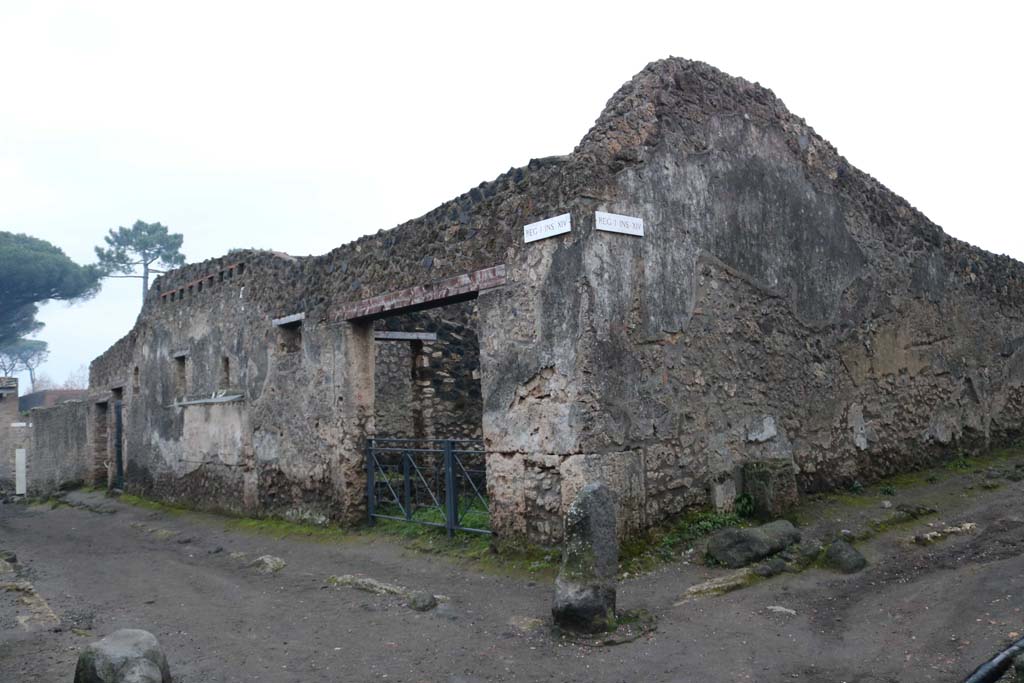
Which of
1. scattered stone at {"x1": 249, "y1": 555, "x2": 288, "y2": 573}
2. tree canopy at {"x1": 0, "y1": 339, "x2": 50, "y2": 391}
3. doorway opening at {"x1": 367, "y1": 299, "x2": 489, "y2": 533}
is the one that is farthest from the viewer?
tree canopy at {"x1": 0, "y1": 339, "x2": 50, "y2": 391}

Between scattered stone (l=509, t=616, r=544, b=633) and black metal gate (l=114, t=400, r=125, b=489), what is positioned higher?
black metal gate (l=114, t=400, r=125, b=489)

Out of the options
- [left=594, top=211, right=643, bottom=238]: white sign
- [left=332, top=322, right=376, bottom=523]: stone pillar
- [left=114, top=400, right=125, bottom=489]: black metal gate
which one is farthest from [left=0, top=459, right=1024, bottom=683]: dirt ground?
[left=114, top=400, right=125, bottom=489]: black metal gate

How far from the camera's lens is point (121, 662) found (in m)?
3.93

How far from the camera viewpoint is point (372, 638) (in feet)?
17.2

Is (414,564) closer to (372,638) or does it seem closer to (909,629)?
(372,638)

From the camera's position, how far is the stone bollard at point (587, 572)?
4875 mm

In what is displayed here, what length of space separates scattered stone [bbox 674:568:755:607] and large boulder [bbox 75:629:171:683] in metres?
3.07

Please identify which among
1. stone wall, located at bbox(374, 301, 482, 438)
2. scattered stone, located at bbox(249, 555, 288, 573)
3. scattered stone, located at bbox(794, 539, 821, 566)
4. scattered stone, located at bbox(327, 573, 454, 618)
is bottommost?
scattered stone, located at bbox(249, 555, 288, 573)

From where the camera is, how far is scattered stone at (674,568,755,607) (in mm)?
5441

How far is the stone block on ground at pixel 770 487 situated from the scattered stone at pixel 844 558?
0.85 m

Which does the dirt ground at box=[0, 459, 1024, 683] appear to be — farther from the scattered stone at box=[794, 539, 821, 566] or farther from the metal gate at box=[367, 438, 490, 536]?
the metal gate at box=[367, 438, 490, 536]

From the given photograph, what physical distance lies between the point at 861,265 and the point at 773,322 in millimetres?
1684

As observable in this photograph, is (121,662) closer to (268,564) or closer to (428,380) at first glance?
(268,564)

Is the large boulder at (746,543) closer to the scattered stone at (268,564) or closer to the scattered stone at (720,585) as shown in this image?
the scattered stone at (720,585)
